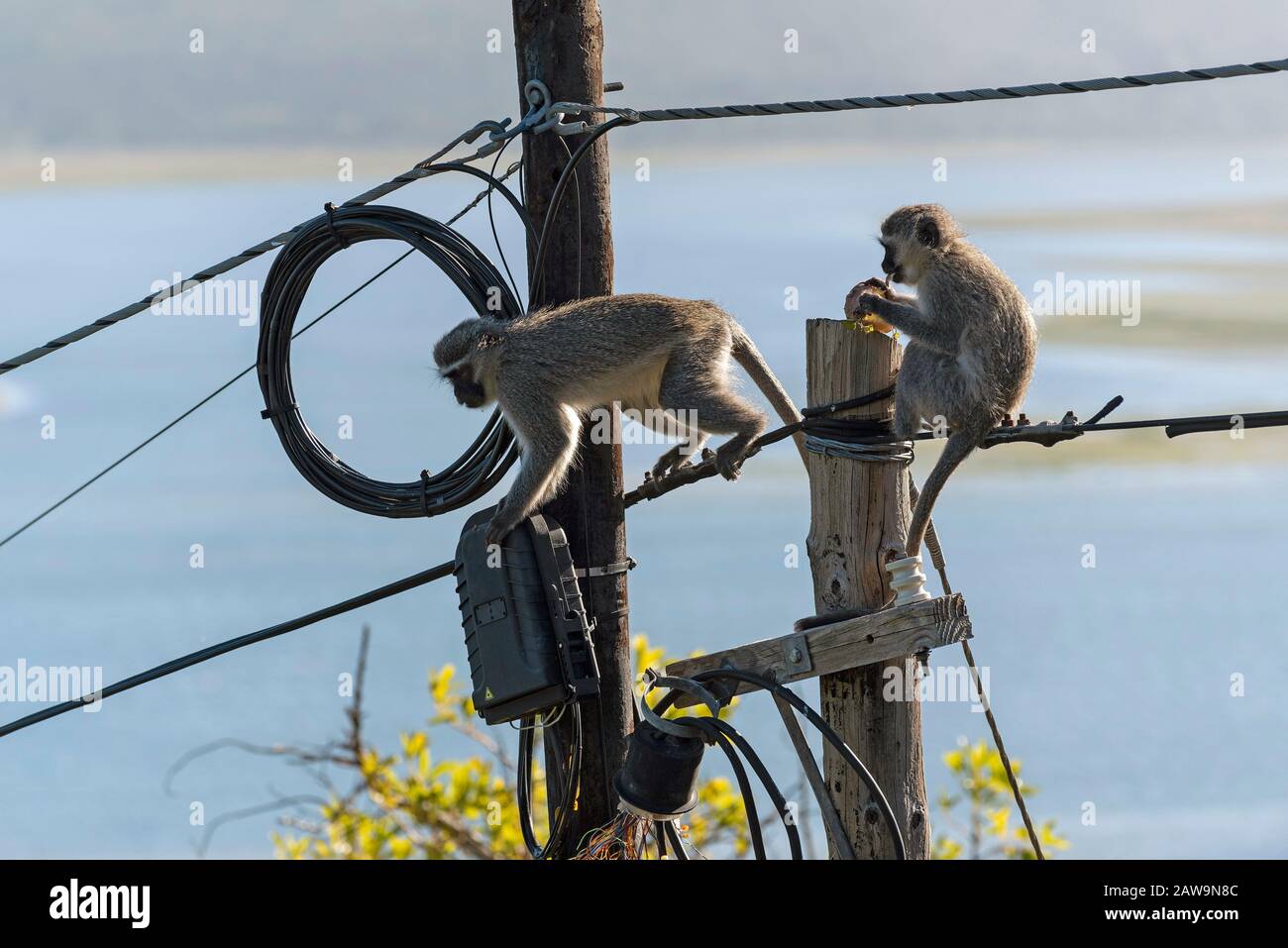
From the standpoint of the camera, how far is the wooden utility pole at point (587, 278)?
5.72m

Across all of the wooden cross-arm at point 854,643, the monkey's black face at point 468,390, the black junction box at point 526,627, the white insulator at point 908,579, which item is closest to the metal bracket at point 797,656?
the wooden cross-arm at point 854,643

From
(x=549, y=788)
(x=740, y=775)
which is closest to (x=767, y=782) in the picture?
(x=740, y=775)

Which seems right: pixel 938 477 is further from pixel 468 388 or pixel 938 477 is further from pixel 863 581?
pixel 468 388

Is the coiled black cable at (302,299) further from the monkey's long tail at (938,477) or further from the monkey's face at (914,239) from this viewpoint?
the monkey's long tail at (938,477)

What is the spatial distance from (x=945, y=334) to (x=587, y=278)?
1525 mm

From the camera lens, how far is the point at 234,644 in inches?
240

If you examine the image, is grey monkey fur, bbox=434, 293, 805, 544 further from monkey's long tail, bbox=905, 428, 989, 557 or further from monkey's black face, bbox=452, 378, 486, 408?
monkey's long tail, bbox=905, 428, 989, 557

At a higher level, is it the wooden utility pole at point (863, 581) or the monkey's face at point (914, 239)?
the monkey's face at point (914, 239)

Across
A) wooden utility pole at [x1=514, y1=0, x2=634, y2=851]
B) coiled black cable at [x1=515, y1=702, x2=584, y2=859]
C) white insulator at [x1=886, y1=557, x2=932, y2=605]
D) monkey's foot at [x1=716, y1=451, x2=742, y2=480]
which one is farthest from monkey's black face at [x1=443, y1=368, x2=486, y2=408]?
white insulator at [x1=886, y1=557, x2=932, y2=605]

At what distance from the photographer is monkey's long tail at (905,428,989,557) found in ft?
16.5

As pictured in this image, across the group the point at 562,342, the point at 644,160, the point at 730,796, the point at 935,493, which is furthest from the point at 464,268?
the point at 730,796

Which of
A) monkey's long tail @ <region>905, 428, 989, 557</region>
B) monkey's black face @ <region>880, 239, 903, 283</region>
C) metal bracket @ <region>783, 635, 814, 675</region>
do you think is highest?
monkey's black face @ <region>880, 239, 903, 283</region>

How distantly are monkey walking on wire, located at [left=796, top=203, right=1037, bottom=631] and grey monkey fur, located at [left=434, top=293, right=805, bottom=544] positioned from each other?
0.80 m

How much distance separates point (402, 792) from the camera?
743 cm
